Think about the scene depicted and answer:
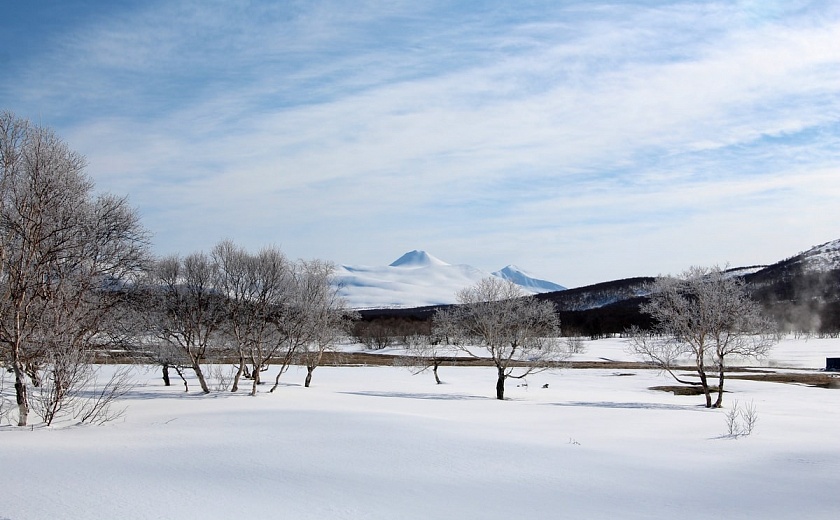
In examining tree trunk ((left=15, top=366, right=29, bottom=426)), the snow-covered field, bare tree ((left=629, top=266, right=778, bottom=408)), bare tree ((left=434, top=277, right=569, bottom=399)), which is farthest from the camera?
bare tree ((left=434, top=277, right=569, bottom=399))

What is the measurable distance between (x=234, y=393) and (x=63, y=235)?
1767 cm

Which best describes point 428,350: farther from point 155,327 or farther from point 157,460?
point 157,460

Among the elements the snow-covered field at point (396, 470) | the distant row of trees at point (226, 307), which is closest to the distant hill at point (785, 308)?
the distant row of trees at point (226, 307)

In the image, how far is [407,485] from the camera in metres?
9.75

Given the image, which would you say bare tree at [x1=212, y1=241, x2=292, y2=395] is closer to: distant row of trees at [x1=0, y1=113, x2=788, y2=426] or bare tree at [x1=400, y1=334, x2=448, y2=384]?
distant row of trees at [x1=0, y1=113, x2=788, y2=426]

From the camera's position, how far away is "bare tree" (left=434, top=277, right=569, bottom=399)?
36.4 meters

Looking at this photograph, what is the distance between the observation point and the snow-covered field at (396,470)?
27.9ft

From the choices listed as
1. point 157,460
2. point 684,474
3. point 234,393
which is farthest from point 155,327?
point 684,474

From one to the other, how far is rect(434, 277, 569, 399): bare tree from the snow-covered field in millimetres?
17026

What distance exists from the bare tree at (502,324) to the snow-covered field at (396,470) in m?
17.0

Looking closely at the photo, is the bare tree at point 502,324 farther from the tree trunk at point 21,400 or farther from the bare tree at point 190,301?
the tree trunk at point 21,400

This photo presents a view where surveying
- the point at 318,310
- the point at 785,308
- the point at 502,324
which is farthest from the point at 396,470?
the point at 785,308

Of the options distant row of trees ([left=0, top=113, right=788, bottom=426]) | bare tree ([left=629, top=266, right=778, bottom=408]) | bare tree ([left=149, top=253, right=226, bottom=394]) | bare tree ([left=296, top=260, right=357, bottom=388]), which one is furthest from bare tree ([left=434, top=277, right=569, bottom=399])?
bare tree ([left=149, top=253, right=226, bottom=394])

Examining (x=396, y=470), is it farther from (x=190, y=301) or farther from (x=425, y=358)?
(x=425, y=358)
